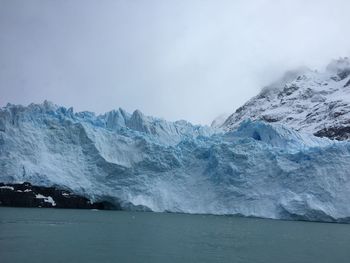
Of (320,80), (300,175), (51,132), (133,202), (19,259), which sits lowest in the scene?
(19,259)

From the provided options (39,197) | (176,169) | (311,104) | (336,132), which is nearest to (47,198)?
(39,197)

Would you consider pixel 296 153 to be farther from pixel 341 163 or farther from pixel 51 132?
pixel 51 132

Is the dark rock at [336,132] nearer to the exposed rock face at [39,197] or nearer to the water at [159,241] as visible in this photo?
the exposed rock face at [39,197]

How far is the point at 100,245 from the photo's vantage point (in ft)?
48.3

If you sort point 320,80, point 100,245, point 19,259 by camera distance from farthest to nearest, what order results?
point 320,80, point 100,245, point 19,259

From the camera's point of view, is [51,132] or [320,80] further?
[320,80]

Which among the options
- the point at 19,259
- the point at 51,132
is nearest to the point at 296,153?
the point at 51,132

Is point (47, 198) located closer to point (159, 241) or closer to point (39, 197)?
point (39, 197)

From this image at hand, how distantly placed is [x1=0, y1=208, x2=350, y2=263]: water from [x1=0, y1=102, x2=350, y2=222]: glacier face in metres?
4.36

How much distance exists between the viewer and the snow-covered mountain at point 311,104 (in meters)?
60.7

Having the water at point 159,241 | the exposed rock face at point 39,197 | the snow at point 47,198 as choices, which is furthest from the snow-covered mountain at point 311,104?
the water at point 159,241

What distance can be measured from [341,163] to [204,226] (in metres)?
9.87

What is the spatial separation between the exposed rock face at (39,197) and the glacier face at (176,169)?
554 millimetres

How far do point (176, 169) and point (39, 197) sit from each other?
8.40 m
